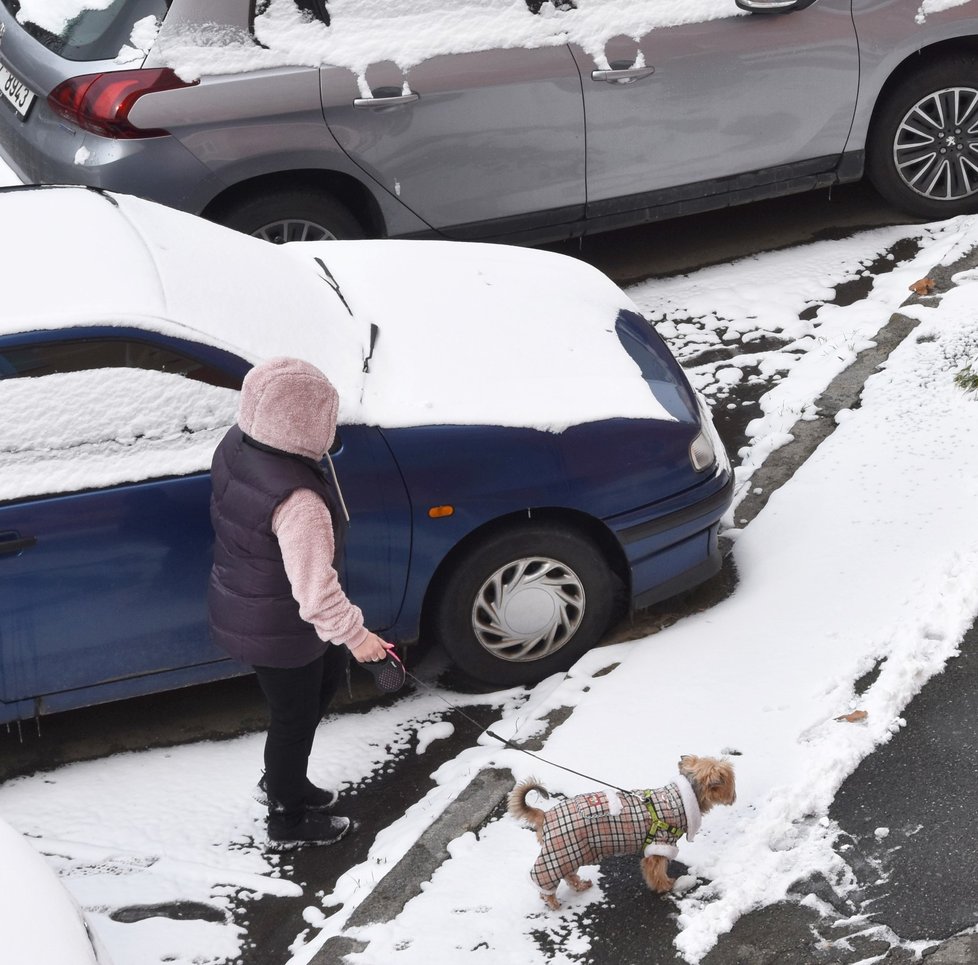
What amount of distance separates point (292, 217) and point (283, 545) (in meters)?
3.04

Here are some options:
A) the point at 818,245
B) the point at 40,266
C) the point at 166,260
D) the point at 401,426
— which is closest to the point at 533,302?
the point at 401,426

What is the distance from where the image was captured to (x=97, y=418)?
3744 millimetres

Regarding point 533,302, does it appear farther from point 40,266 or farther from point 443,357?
point 40,266

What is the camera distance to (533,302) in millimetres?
4688

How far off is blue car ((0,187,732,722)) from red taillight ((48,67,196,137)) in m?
1.20

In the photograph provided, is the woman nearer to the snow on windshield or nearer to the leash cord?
the snow on windshield

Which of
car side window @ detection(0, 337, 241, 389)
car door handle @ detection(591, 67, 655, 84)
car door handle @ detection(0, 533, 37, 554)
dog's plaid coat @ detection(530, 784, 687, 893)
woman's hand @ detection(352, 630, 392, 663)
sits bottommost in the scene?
dog's plaid coat @ detection(530, 784, 687, 893)

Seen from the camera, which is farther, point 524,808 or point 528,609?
point 528,609

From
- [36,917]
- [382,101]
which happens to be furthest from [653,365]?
[36,917]

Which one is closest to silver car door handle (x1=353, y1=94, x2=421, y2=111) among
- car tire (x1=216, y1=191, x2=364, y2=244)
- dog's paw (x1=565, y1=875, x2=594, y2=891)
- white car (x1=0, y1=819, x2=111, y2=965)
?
car tire (x1=216, y1=191, x2=364, y2=244)

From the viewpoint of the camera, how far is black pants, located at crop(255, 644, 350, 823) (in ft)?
11.7

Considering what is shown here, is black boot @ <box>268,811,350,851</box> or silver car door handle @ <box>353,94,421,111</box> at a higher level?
silver car door handle @ <box>353,94,421,111</box>

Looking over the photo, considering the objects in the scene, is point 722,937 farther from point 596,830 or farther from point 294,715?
point 294,715

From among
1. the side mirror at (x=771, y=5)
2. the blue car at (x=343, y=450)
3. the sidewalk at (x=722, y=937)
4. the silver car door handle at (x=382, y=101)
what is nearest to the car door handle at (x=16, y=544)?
the blue car at (x=343, y=450)
